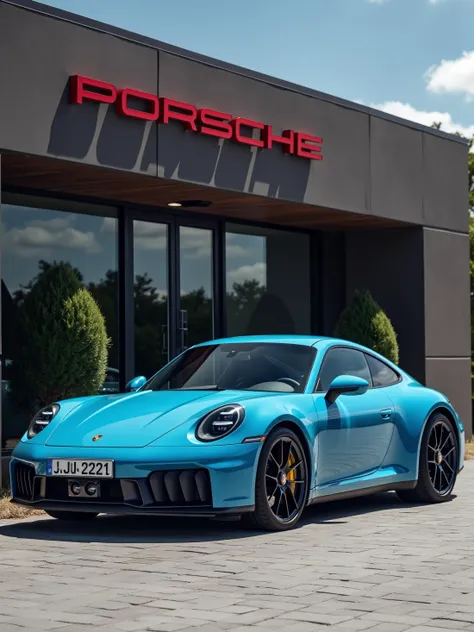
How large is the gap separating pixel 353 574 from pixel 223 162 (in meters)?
7.44

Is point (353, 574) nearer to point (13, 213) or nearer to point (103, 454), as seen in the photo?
point (103, 454)

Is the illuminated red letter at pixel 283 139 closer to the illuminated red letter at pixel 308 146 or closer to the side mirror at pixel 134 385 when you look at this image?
the illuminated red letter at pixel 308 146

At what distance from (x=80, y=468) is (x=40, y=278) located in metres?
5.47

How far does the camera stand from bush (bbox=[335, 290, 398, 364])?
53.5 ft

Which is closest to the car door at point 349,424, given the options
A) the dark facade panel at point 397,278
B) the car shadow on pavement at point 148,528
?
the car shadow on pavement at point 148,528

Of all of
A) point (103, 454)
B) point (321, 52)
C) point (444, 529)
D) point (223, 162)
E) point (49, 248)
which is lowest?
point (444, 529)

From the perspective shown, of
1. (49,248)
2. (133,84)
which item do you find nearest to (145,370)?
(49,248)

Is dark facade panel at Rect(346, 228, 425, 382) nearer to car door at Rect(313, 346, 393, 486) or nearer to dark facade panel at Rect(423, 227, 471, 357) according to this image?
dark facade panel at Rect(423, 227, 471, 357)

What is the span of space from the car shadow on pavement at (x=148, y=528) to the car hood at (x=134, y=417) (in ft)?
1.94

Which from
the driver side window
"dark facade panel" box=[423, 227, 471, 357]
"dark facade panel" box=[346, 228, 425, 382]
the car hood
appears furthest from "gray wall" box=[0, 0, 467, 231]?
the driver side window

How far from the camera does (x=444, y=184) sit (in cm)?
1752

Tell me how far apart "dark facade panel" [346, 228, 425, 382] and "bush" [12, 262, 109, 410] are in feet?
20.0

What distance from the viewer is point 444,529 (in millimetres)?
8180

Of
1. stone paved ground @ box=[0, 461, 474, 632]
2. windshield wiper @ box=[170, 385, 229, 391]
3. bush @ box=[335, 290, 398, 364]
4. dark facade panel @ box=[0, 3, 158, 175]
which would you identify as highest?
dark facade panel @ box=[0, 3, 158, 175]
